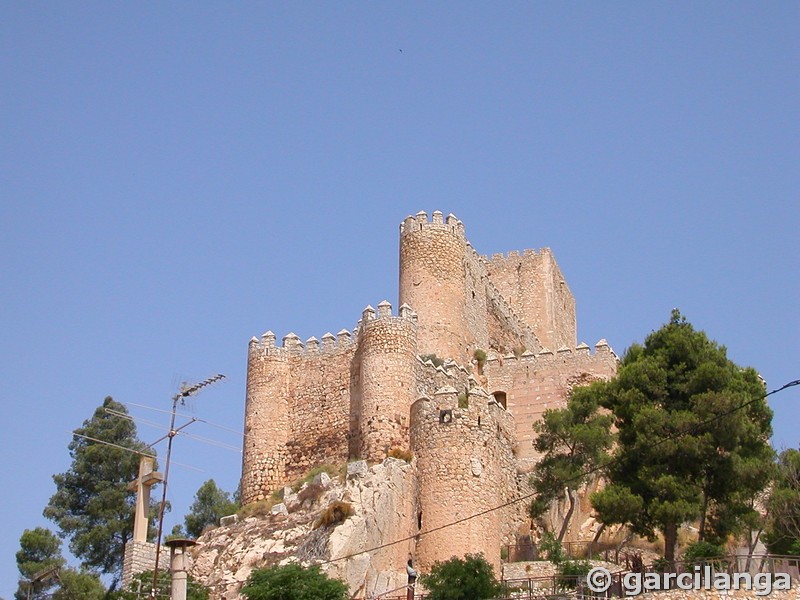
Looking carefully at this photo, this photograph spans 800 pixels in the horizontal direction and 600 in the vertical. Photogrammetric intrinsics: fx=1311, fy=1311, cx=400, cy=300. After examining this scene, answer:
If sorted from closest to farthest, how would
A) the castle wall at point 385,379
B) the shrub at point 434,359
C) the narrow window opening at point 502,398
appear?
1. the castle wall at point 385,379
2. the shrub at point 434,359
3. the narrow window opening at point 502,398

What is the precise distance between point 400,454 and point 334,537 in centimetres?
389

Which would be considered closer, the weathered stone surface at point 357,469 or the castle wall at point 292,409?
the weathered stone surface at point 357,469

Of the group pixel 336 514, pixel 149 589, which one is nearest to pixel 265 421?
pixel 336 514

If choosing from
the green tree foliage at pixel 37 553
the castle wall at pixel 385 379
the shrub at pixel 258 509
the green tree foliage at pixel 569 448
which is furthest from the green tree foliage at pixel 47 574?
the green tree foliage at pixel 569 448

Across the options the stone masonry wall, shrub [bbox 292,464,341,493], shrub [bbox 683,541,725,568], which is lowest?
shrub [bbox 683,541,725,568]

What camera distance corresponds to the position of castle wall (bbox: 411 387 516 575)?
110 feet

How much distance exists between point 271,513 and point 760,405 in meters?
13.3

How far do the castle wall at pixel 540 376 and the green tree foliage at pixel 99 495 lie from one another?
12984 millimetres

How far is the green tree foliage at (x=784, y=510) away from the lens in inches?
1267

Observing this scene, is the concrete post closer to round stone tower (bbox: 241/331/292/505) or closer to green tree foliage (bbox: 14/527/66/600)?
round stone tower (bbox: 241/331/292/505)

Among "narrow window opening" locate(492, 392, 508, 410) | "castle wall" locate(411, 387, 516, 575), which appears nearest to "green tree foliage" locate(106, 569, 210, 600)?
"castle wall" locate(411, 387, 516, 575)

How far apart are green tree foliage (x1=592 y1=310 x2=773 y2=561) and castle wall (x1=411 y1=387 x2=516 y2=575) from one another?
3.57 meters

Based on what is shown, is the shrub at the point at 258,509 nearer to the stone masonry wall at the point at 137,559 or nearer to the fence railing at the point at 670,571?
the stone masonry wall at the point at 137,559

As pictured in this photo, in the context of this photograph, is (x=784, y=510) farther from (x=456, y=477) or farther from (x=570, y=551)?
(x=456, y=477)
